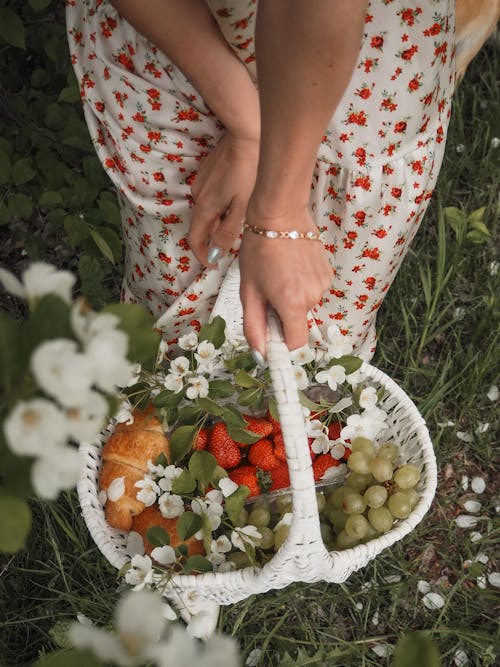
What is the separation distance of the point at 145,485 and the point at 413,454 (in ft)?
1.37

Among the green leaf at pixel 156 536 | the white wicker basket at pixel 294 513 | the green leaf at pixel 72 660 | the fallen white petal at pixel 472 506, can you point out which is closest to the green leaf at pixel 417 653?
the green leaf at pixel 72 660

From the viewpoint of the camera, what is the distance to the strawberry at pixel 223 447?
3.51ft

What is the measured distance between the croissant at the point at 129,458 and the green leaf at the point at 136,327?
63 cm

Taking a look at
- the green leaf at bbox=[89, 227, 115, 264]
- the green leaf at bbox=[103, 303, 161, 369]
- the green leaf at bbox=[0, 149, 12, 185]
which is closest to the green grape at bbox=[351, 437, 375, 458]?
the green leaf at bbox=[89, 227, 115, 264]

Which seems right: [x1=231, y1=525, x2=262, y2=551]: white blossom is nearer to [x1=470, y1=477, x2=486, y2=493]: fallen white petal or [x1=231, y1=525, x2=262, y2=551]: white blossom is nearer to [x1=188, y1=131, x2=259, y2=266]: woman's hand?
[x1=188, y1=131, x2=259, y2=266]: woman's hand

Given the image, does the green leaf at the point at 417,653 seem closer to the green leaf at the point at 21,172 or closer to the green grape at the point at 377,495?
the green grape at the point at 377,495

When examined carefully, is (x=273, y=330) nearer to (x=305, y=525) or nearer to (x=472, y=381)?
(x=305, y=525)

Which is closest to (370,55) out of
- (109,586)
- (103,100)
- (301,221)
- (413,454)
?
(301,221)

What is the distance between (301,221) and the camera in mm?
819

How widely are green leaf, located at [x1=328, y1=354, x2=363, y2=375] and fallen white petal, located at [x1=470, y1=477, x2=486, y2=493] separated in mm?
493

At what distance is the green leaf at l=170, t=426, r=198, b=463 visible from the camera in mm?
984

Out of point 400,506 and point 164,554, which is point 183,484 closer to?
point 164,554

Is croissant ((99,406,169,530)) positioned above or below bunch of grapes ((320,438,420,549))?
above

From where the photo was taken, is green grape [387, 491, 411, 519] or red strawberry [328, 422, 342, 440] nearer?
green grape [387, 491, 411, 519]
